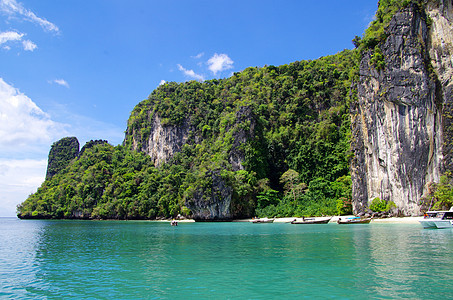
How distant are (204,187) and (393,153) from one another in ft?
110

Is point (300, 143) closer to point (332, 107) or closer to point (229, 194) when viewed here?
point (332, 107)

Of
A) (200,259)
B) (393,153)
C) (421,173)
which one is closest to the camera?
(200,259)

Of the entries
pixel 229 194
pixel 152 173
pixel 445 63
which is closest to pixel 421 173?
pixel 445 63

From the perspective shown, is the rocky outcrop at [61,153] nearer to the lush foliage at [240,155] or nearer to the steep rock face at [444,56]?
the lush foliage at [240,155]

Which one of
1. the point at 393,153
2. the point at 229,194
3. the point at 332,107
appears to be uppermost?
the point at 332,107

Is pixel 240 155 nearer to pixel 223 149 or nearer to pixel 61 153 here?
pixel 223 149

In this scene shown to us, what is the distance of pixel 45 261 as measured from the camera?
17344 millimetres

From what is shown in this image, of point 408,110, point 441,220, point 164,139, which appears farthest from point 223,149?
point 441,220

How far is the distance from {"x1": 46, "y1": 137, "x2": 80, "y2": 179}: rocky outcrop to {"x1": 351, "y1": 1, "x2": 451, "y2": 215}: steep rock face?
122 m

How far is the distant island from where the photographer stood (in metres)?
39.7

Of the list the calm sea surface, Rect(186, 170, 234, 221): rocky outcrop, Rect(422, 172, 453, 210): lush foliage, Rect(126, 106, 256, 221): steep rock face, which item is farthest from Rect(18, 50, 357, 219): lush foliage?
Result: the calm sea surface

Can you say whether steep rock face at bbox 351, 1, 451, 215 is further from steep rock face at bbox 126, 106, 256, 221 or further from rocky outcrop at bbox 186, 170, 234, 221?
steep rock face at bbox 126, 106, 256, 221

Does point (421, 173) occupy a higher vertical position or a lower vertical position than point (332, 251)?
higher

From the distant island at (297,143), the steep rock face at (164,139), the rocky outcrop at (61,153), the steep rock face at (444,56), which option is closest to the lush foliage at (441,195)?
the distant island at (297,143)
